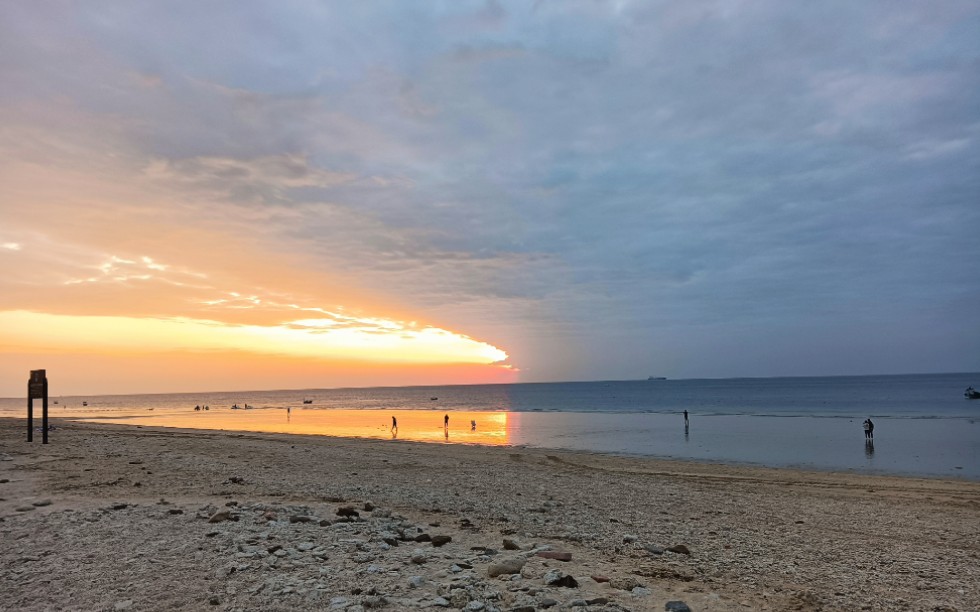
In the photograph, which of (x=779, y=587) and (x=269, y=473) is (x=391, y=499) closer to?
(x=269, y=473)

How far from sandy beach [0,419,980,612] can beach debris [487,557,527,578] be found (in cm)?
4

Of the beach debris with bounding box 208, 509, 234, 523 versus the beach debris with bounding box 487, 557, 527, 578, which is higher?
the beach debris with bounding box 208, 509, 234, 523

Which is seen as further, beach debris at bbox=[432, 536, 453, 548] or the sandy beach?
beach debris at bbox=[432, 536, 453, 548]

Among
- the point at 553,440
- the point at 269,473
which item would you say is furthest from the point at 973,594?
the point at 553,440

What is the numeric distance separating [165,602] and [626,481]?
1666 centimetres

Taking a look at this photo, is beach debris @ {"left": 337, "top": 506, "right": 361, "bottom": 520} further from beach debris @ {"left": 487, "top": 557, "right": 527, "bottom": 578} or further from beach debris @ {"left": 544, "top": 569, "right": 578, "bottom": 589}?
beach debris @ {"left": 544, "top": 569, "right": 578, "bottom": 589}

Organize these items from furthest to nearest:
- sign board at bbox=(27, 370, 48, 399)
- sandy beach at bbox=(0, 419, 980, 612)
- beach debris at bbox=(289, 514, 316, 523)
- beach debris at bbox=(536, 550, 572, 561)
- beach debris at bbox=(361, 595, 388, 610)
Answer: sign board at bbox=(27, 370, 48, 399), beach debris at bbox=(289, 514, 316, 523), beach debris at bbox=(536, 550, 572, 561), sandy beach at bbox=(0, 419, 980, 612), beach debris at bbox=(361, 595, 388, 610)

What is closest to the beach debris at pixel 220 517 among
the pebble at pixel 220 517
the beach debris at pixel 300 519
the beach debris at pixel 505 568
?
the pebble at pixel 220 517

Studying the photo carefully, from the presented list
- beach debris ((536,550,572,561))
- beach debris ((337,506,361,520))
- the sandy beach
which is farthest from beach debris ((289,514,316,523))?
beach debris ((536,550,572,561))

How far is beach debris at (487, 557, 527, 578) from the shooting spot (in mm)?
7582

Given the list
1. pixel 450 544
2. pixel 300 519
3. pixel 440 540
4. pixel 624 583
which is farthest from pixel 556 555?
pixel 300 519

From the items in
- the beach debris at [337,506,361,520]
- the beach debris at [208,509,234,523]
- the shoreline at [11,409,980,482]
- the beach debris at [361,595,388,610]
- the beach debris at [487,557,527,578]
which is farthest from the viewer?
the shoreline at [11,409,980,482]

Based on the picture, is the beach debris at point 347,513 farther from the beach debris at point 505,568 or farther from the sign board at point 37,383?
the sign board at point 37,383

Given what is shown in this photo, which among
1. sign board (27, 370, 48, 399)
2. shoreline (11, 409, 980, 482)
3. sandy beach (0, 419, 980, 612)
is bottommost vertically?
shoreline (11, 409, 980, 482)
